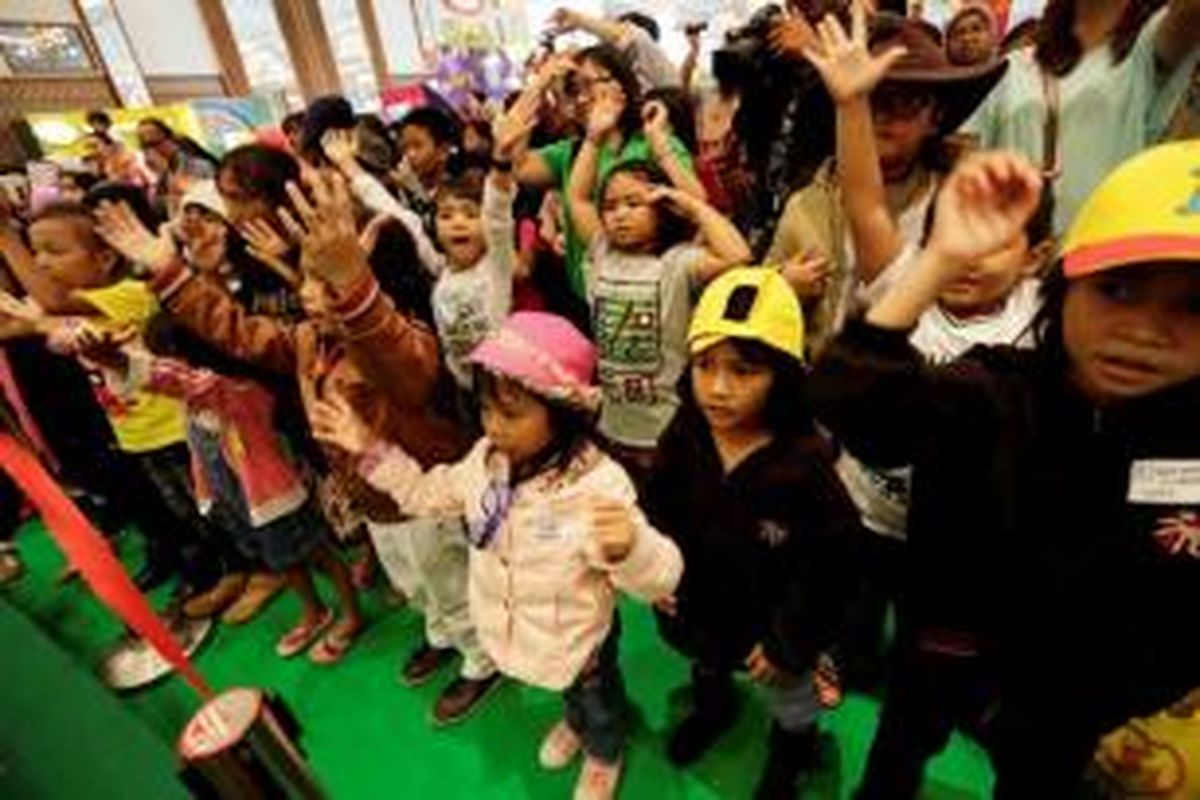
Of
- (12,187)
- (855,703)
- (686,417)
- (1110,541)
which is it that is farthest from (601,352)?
(12,187)

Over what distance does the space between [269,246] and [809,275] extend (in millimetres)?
1270

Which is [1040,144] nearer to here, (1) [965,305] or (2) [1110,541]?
(1) [965,305]

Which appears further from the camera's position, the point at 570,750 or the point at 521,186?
the point at 521,186

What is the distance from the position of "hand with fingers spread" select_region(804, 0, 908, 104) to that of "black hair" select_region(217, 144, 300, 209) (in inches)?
54.4

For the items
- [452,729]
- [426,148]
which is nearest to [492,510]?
[452,729]

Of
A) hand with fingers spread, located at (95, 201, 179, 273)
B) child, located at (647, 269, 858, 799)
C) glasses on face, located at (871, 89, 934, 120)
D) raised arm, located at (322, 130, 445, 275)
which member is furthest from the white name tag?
raised arm, located at (322, 130, 445, 275)

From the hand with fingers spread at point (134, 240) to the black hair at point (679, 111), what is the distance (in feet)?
5.01

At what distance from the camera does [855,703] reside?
1.82 metres

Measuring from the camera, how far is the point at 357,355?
1440 millimetres

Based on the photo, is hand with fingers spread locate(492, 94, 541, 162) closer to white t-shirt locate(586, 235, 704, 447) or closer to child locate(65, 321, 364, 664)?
white t-shirt locate(586, 235, 704, 447)

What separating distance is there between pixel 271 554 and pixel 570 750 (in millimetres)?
1062

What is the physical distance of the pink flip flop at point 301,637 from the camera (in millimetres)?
2301

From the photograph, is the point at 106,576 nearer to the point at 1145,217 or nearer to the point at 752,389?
the point at 752,389

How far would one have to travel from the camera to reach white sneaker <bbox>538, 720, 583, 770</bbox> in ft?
5.87
